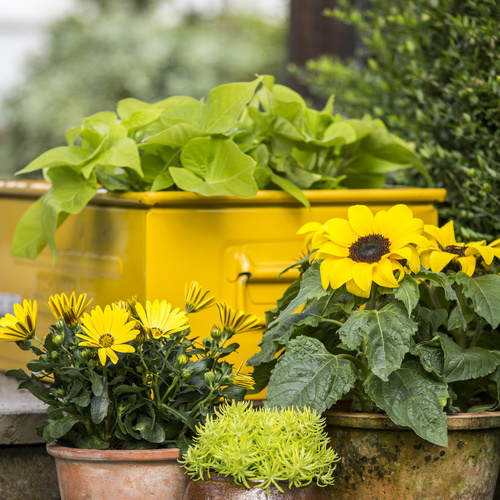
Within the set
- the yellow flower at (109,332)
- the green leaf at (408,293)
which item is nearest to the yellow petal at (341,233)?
the green leaf at (408,293)

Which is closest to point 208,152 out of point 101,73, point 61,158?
point 61,158

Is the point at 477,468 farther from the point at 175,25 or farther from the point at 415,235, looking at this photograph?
the point at 175,25

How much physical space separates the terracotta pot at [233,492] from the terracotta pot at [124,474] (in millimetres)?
89

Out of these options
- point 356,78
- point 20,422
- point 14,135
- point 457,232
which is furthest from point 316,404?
point 14,135

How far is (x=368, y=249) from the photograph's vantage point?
3.85ft

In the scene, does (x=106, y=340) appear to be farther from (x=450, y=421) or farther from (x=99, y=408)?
(x=450, y=421)

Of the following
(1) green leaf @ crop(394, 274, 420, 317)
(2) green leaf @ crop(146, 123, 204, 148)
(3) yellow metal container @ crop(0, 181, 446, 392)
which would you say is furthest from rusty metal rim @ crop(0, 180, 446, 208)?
(1) green leaf @ crop(394, 274, 420, 317)

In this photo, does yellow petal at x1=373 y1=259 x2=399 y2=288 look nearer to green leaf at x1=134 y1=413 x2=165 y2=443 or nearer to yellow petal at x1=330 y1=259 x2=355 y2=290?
yellow petal at x1=330 y1=259 x2=355 y2=290

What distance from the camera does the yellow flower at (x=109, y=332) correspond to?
1.12 m

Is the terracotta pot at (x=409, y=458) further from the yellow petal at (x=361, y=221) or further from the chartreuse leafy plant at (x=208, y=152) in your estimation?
the chartreuse leafy plant at (x=208, y=152)

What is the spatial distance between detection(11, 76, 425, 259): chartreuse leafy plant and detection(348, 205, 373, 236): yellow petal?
25 cm

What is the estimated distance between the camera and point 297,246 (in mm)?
1540

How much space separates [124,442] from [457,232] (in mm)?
954

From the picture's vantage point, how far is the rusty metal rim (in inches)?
55.4
